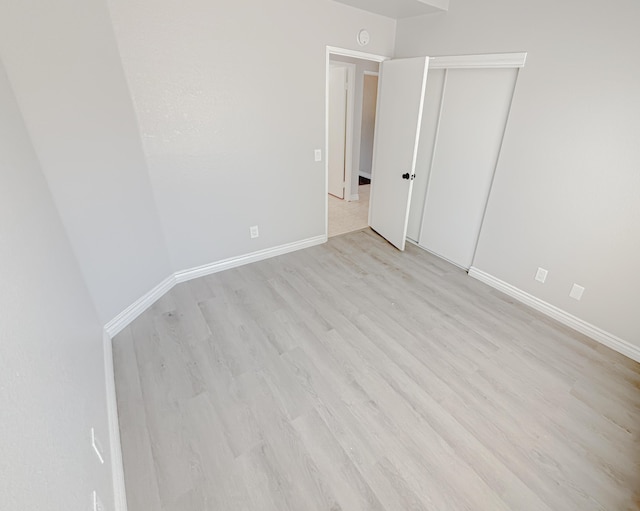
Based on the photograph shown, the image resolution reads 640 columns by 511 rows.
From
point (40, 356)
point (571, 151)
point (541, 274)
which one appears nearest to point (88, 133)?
point (40, 356)

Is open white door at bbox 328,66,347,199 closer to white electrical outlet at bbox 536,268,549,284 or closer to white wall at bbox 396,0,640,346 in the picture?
white wall at bbox 396,0,640,346

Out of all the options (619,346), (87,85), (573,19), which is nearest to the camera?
(87,85)

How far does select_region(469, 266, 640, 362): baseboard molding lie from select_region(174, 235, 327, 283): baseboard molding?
1823 millimetres

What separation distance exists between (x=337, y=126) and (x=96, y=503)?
5.13m

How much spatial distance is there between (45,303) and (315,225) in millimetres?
2723

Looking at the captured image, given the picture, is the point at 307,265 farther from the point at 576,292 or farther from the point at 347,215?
the point at 576,292

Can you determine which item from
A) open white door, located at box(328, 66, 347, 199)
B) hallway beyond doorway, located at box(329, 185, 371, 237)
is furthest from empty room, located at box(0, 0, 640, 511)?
open white door, located at box(328, 66, 347, 199)

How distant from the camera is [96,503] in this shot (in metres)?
1.09

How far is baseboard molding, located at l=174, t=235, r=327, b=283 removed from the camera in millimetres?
3029

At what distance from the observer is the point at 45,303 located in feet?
4.05

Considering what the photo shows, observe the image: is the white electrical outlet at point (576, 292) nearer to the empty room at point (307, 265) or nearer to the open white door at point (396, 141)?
the empty room at point (307, 265)

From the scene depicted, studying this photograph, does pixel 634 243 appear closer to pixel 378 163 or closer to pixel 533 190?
pixel 533 190

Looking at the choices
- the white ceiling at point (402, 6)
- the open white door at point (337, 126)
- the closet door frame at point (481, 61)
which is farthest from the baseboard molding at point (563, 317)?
the open white door at point (337, 126)

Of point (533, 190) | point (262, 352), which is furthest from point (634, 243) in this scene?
point (262, 352)
